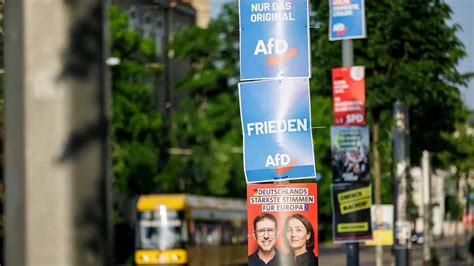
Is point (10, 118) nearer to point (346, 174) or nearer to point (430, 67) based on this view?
point (346, 174)

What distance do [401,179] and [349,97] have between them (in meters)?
6.79

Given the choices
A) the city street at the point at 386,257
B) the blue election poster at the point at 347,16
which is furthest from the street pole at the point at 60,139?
the city street at the point at 386,257

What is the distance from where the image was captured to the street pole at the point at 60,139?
3.34m

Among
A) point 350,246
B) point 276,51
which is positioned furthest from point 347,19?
point 276,51

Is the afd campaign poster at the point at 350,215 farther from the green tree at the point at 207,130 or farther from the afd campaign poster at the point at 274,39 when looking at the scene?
the green tree at the point at 207,130

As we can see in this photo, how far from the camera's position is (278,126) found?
11.6 metres

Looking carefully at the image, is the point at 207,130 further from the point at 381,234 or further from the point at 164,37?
the point at 381,234

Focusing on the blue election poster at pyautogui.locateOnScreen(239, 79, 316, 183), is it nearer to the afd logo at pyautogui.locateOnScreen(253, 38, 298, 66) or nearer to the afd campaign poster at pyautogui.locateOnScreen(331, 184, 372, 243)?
the afd logo at pyautogui.locateOnScreen(253, 38, 298, 66)

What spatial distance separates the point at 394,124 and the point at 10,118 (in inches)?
942

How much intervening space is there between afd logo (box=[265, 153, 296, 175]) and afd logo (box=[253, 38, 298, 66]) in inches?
29.6

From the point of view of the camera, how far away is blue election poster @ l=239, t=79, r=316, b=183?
11.5 m

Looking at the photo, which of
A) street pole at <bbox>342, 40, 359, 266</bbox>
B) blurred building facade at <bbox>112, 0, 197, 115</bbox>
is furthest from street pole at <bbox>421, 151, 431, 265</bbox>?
street pole at <bbox>342, 40, 359, 266</bbox>

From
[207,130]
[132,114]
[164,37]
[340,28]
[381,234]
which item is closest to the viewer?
[340,28]

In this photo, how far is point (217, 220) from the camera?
55.5 meters
